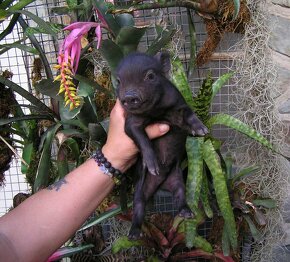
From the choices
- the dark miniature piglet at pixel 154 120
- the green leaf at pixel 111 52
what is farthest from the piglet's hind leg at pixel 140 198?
the green leaf at pixel 111 52

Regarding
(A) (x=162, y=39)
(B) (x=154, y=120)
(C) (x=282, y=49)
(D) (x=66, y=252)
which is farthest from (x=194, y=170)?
(C) (x=282, y=49)

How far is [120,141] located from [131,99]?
0.17 m

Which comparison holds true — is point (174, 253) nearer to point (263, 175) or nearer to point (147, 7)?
point (263, 175)

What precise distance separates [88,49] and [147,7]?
300 millimetres

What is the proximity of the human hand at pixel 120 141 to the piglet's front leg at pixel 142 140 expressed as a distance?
24mm

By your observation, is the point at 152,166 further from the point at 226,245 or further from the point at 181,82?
the point at 226,245

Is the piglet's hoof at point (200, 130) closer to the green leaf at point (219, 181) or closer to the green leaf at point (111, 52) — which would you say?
the green leaf at point (219, 181)

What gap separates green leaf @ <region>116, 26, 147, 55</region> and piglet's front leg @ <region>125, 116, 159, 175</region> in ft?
0.84

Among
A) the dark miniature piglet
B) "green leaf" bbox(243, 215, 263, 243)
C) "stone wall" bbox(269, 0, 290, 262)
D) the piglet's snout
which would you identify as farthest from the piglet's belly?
"stone wall" bbox(269, 0, 290, 262)

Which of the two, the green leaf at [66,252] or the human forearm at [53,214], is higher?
the human forearm at [53,214]

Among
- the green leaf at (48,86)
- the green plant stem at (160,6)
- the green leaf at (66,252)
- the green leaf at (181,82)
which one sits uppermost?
the green plant stem at (160,6)

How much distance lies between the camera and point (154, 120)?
49.3 inches

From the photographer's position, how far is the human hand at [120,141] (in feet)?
3.90

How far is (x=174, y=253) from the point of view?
1650 millimetres
